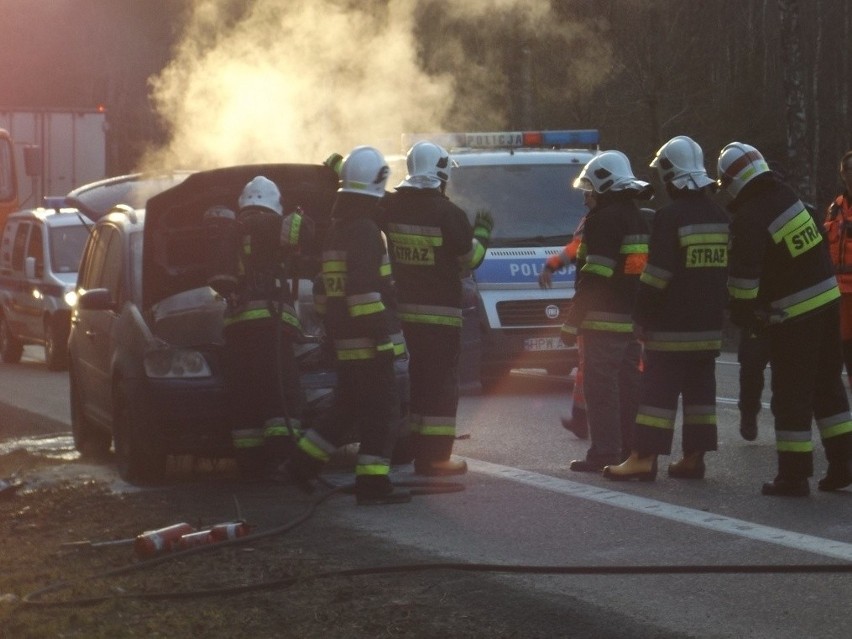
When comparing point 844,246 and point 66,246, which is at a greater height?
point 66,246

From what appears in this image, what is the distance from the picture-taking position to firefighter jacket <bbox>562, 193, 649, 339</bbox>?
29.3 feet

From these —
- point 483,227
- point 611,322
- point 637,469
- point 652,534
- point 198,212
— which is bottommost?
point 652,534

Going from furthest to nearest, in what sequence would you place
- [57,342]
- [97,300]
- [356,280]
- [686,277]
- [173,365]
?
[57,342], [97,300], [173,365], [686,277], [356,280]

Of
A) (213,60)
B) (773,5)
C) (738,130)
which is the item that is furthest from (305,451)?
(773,5)

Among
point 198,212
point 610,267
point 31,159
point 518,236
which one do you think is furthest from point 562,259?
point 31,159

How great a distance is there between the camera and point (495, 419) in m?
12.2

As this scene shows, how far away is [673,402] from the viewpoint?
28.7ft

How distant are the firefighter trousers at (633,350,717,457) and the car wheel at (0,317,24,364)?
1386cm

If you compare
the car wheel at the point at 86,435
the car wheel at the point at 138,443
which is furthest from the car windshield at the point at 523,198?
the car wheel at the point at 138,443

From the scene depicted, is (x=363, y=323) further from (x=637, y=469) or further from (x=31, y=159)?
(x=31, y=159)

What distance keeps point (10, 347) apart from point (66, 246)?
5.79 feet

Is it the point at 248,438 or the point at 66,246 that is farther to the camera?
the point at 66,246

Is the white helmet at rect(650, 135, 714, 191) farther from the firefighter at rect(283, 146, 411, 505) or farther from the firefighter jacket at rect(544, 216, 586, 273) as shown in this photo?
the firefighter at rect(283, 146, 411, 505)

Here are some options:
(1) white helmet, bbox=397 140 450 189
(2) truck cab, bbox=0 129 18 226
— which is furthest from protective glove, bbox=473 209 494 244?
(2) truck cab, bbox=0 129 18 226
